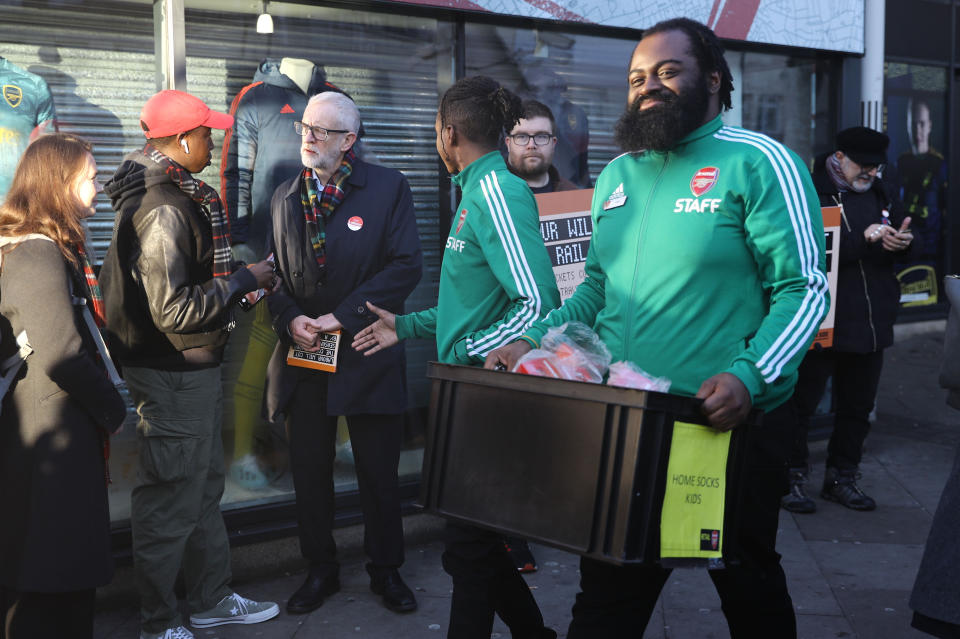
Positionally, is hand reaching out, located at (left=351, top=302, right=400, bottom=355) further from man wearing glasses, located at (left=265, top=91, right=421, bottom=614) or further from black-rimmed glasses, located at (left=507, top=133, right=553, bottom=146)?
black-rimmed glasses, located at (left=507, top=133, right=553, bottom=146)

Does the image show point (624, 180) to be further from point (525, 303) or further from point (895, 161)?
point (895, 161)

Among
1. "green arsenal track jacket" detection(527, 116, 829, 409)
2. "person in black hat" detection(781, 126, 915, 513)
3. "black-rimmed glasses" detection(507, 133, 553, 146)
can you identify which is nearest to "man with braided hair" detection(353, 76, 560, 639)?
"green arsenal track jacket" detection(527, 116, 829, 409)

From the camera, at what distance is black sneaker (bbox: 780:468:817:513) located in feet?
20.2

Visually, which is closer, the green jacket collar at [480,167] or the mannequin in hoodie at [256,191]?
the green jacket collar at [480,167]

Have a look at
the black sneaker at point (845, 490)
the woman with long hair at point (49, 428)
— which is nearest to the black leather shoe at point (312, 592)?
the woman with long hair at point (49, 428)

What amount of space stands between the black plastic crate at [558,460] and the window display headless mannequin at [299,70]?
312cm

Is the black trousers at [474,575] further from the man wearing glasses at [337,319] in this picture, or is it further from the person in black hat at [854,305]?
the person in black hat at [854,305]

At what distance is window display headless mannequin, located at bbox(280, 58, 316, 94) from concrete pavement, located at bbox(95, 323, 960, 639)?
2.39 m

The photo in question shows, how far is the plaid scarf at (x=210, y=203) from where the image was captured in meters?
4.11

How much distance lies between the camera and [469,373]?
8.47 ft

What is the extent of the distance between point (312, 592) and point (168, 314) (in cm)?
152

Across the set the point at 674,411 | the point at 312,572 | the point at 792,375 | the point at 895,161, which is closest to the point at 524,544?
the point at 312,572

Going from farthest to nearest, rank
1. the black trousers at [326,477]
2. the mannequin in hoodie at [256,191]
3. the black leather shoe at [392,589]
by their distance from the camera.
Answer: the mannequin in hoodie at [256,191] < the black trousers at [326,477] < the black leather shoe at [392,589]

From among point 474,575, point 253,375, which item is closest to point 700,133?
point 474,575
